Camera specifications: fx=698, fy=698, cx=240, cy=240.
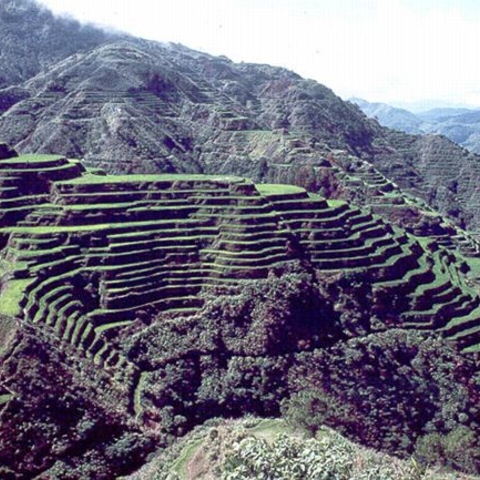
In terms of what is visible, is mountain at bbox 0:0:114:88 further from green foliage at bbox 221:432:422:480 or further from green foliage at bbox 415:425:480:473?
green foliage at bbox 221:432:422:480

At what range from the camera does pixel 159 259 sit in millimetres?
36438

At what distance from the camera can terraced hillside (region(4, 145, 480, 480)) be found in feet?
103

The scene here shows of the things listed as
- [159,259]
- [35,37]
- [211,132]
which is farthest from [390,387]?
[35,37]

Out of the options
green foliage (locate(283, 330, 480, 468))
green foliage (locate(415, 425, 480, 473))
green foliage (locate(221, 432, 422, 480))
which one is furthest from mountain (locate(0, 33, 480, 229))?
green foliage (locate(221, 432, 422, 480))

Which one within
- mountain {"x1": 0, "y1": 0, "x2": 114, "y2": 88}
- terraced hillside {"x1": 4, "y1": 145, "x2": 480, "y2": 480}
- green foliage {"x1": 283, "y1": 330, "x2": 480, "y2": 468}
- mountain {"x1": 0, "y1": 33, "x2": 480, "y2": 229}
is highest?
mountain {"x1": 0, "y1": 0, "x2": 114, "y2": 88}

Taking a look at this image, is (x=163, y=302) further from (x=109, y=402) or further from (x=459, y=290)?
(x=459, y=290)

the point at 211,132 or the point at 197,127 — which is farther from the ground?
the point at 197,127

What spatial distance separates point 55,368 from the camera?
2756cm

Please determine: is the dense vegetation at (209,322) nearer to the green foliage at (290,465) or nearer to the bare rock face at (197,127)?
the green foliage at (290,465)

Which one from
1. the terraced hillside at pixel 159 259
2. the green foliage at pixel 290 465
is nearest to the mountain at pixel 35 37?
the terraced hillside at pixel 159 259

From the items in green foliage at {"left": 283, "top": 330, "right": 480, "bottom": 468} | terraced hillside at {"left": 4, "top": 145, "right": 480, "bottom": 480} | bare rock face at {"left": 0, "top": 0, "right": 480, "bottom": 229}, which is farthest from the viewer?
bare rock face at {"left": 0, "top": 0, "right": 480, "bottom": 229}

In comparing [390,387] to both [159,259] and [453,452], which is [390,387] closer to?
[453,452]

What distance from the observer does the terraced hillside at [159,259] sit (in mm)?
31328

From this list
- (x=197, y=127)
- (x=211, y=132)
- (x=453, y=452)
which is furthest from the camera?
(x=197, y=127)
